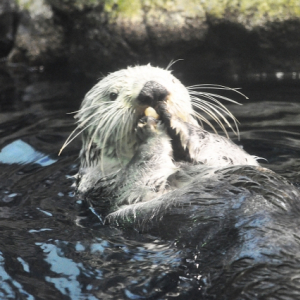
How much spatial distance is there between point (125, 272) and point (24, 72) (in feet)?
21.9

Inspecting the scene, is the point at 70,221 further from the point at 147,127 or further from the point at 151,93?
the point at 151,93

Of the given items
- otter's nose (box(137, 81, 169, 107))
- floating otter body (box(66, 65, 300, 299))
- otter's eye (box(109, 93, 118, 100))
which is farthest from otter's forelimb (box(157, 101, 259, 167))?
otter's eye (box(109, 93, 118, 100))


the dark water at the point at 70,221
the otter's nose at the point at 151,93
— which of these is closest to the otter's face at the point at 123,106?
the otter's nose at the point at 151,93

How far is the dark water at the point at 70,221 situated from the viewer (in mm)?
2920

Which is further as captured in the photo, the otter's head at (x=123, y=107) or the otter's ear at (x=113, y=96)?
the otter's ear at (x=113, y=96)

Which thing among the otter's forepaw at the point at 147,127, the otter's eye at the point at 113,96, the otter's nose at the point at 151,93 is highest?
the otter's nose at the point at 151,93

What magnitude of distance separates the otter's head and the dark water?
521 millimetres

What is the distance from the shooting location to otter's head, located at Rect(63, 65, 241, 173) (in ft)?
12.5

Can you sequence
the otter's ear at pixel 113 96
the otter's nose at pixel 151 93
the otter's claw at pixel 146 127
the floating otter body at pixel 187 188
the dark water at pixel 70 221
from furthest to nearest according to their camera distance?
the otter's ear at pixel 113 96 → the otter's claw at pixel 146 127 → the otter's nose at pixel 151 93 → the dark water at pixel 70 221 → the floating otter body at pixel 187 188

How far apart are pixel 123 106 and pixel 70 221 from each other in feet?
3.16

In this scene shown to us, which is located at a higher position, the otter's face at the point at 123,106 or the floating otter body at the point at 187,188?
the otter's face at the point at 123,106

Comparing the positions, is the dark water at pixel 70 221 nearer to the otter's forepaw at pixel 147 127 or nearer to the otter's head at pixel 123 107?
the otter's head at pixel 123 107

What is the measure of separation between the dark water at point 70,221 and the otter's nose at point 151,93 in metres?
0.95

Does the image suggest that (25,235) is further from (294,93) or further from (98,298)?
(294,93)
